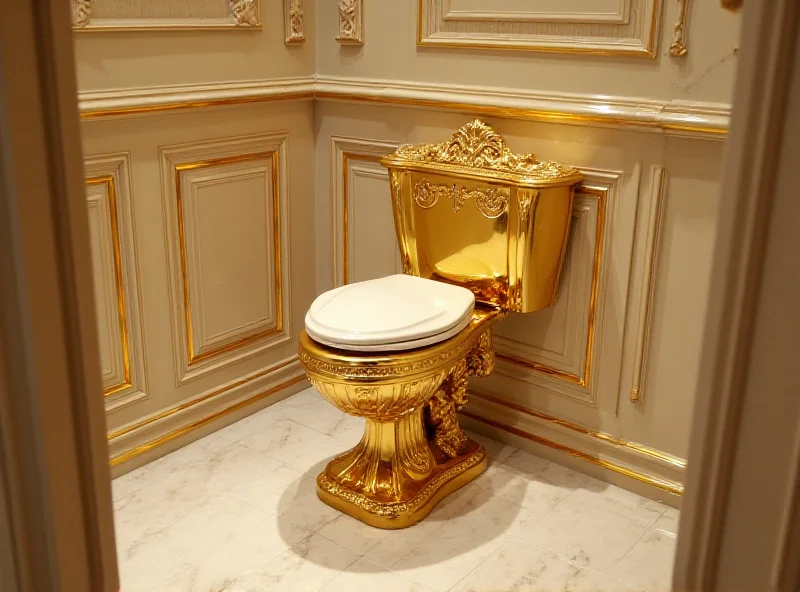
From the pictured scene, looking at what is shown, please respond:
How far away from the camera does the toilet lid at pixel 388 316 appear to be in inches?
65.4

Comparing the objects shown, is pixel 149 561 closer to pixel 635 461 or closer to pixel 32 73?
pixel 635 461

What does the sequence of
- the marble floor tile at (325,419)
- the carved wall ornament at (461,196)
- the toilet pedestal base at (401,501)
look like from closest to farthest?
the toilet pedestal base at (401,501) → the carved wall ornament at (461,196) → the marble floor tile at (325,419)

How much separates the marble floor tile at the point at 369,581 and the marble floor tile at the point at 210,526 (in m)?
0.28

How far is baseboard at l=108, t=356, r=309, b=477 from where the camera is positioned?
202 cm

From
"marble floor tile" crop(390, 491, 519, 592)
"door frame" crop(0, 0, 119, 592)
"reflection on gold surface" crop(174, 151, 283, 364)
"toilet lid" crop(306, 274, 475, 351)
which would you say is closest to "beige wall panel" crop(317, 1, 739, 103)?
"reflection on gold surface" crop(174, 151, 283, 364)

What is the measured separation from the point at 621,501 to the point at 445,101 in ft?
3.60

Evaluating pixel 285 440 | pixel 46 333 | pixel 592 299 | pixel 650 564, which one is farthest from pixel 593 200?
pixel 46 333

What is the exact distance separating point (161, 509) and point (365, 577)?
0.55 m

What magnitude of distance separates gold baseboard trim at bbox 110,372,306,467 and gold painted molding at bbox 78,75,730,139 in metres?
0.84

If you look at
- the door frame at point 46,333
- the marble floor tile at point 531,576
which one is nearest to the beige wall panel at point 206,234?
the marble floor tile at point 531,576

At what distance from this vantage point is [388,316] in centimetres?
172

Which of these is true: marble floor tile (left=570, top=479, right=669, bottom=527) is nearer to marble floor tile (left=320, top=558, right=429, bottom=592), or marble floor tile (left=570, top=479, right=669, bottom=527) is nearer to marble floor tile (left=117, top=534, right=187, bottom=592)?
marble floor tile (left=320, top=558, right=429, bottom=592)

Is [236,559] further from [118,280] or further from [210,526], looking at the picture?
[118,280]

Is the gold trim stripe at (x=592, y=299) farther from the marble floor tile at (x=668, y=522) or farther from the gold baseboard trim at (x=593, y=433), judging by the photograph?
the marble floor tile at (x=668, y=522)
